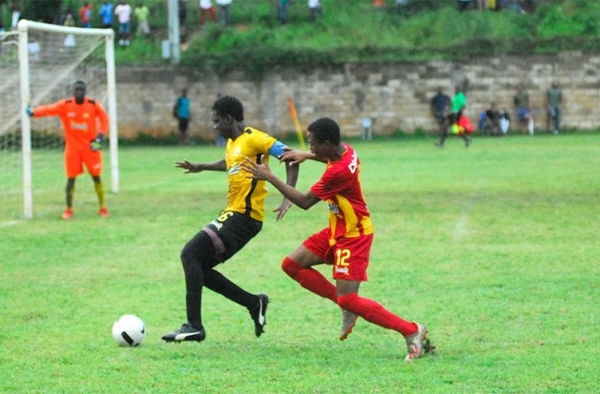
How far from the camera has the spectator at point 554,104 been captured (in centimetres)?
4522

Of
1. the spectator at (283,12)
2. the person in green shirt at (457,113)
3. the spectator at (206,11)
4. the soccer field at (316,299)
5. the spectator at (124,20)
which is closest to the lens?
the soccer field at (316,299)

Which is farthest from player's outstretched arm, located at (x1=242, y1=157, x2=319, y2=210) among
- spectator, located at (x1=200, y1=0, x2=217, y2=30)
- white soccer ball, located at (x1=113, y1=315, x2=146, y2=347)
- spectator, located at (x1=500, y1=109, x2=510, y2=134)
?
spectator, located at (x1=200, y1=0, x2=217, y2=30)

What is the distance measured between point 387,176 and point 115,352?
1816cm

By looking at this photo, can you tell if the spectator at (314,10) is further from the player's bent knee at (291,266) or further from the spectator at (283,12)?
the player's bent knee at (291,266)

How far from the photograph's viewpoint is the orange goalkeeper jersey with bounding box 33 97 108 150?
18.4m

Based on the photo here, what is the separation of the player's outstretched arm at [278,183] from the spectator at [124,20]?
39801mm

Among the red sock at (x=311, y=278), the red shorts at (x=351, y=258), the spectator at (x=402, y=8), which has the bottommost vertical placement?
the red sock at (x=311, y=278)

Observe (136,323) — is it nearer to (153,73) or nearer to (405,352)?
(405,352)

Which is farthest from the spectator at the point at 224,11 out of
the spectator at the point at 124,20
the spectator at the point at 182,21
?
the spectator at the point at 124,20

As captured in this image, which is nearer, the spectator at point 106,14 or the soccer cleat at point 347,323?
the soccer cleat at point 347,323

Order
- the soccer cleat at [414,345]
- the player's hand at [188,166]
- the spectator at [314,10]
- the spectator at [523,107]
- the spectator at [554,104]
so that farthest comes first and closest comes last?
the spectator at [314,10] < the spectator at [523,107] < the spectator at [554,104] < the player's hand at [188,166] < the soccer cleat at [414,345]

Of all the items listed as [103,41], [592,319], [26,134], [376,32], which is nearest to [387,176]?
[103,41]

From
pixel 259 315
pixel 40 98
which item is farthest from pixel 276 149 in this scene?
pixel 40 98

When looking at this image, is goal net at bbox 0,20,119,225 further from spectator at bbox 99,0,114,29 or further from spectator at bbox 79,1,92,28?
spectator at bbox 99,0,114,29
